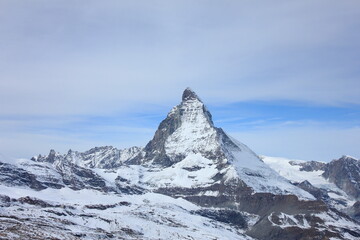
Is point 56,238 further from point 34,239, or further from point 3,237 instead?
point 3,237

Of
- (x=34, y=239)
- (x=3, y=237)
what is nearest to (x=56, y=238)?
(x=34, y=239)

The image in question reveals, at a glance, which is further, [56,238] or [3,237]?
[56,238]
